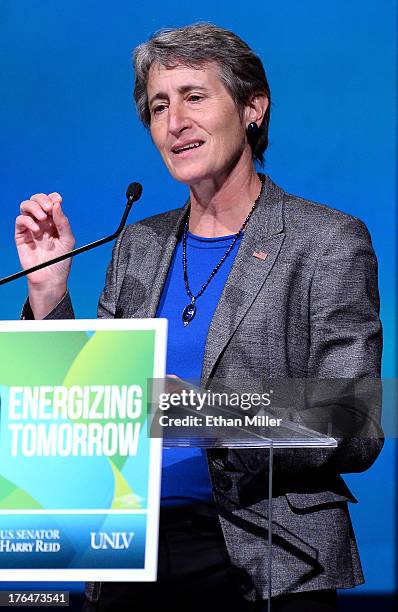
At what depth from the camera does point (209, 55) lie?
2.10m

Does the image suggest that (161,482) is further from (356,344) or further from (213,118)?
(213,118)

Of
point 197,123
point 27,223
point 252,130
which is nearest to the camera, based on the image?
point 27,223

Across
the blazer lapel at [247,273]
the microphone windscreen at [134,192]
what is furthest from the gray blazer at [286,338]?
the microphone windscreen at [134,192]

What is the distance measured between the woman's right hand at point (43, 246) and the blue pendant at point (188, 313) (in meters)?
0.25

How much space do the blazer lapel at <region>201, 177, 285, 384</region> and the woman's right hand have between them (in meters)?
0.33

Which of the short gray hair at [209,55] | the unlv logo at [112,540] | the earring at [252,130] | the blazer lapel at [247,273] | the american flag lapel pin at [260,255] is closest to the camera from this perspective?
the unlv logo at [112,540]

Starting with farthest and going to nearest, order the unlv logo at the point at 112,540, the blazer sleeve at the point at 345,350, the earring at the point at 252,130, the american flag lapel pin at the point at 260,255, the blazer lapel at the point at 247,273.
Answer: the earring at the point at 252,130 → the american flag lapel pin at the point at 260,255 → the blazer lapel at the point at 247,273 → the blazer sleeve at the point at 345,350 → the unlv logo at the point at 112,540

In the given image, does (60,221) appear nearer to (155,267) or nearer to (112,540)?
(155,267)

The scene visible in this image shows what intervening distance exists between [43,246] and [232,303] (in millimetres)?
399

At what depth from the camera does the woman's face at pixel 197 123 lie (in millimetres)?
2096

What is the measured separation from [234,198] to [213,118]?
0.55ft

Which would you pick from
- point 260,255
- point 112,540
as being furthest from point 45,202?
point 112,540

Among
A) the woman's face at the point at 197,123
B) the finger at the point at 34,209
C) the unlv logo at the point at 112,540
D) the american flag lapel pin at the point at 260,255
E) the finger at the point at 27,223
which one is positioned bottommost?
the unlv logo at the point at 112,540

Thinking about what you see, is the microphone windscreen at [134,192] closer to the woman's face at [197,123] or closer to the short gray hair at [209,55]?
the woman's face at [197,123]
